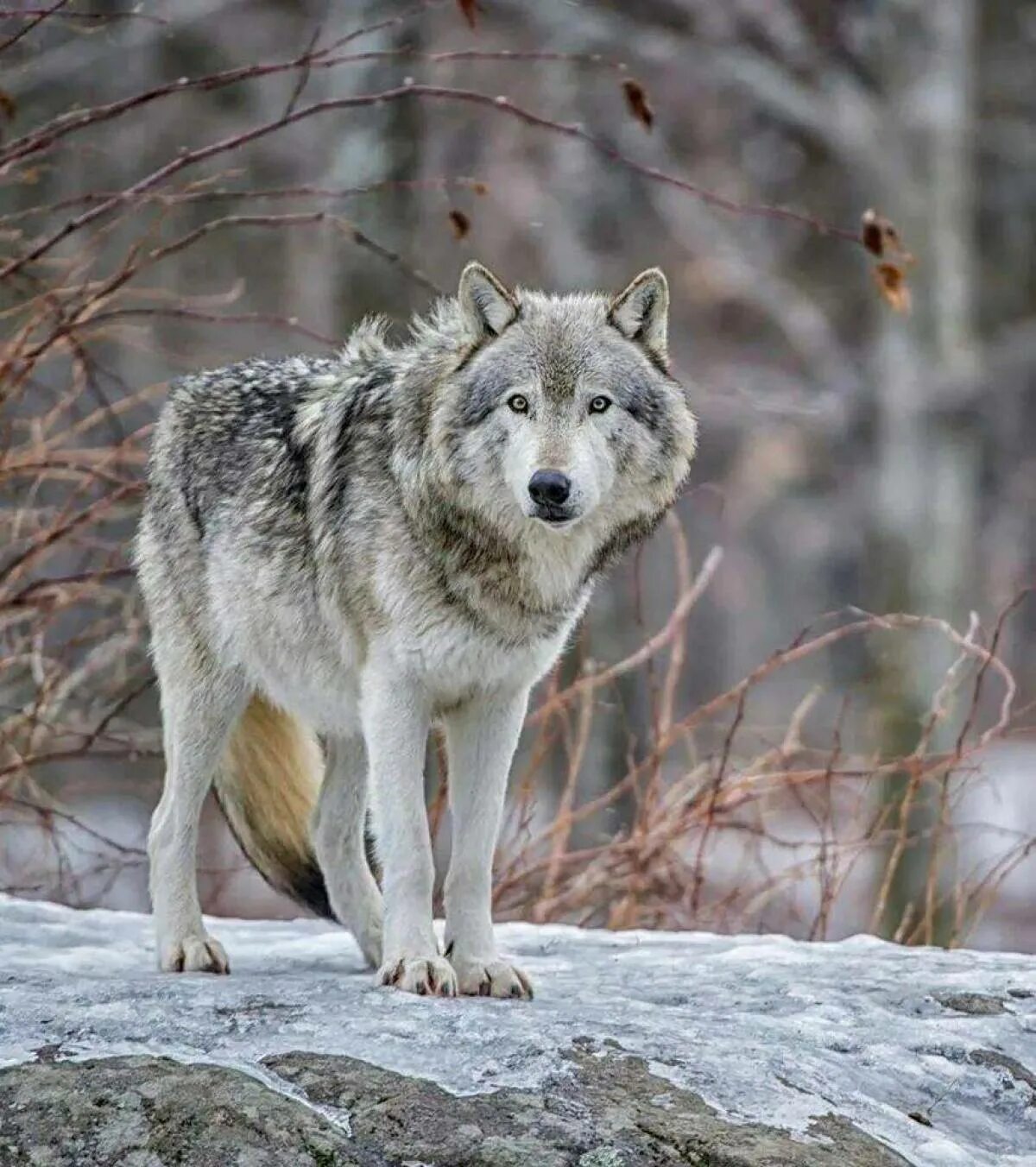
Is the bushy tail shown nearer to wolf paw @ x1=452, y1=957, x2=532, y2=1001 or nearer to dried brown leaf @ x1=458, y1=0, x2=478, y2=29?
wolf paw @ x1=452, y1=957, x2=532, y2=1001

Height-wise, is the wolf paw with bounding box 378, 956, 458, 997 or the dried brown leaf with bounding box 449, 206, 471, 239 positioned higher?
Result: the dried brown leaf with bounding box 449, 206, 471, 239

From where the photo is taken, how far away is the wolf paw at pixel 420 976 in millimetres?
4227

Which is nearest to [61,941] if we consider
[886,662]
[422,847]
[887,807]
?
[422,847]

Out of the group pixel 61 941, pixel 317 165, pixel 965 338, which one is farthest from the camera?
pixel 317 165

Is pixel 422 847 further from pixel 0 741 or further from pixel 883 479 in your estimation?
pixel 883 479

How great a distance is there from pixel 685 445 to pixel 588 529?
0.35 meters

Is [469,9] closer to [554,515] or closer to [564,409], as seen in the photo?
[564,409]

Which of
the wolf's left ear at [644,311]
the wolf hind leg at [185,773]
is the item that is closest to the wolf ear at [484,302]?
the wolf's left ear at [644,311]

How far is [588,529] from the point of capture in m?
4.62

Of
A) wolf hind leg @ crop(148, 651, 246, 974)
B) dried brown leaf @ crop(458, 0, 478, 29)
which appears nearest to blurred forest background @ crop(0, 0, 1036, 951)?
dried brown leaf @ crop(458, 0, 478, 29)

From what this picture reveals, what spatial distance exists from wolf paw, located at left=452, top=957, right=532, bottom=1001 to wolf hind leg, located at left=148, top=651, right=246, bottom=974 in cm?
80

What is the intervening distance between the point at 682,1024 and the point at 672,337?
22.1m

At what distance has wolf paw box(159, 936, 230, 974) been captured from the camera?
4.66 meters

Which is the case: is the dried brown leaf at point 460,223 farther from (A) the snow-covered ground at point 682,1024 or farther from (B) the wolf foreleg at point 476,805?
(A) the snow-covered ground at point 682,1024
